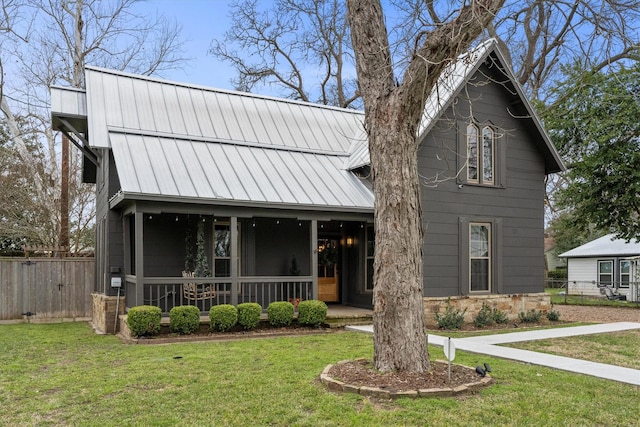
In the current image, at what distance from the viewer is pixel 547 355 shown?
787 centimetres

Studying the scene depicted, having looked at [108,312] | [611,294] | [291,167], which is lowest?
[611,294]

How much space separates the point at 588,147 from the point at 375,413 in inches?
666

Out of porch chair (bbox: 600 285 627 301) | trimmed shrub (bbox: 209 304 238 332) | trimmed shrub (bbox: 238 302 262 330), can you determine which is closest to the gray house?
trimmed shrub (bbox: 238 302 262 330)

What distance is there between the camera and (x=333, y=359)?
7352 mm

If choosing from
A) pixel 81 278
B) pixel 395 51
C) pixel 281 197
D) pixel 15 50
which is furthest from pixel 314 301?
pixel 15 50

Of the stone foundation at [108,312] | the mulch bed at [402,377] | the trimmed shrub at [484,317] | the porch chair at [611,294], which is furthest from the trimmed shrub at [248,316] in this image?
the porch chair at [611,294]

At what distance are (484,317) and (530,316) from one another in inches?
59.9

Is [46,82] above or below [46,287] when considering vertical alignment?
above

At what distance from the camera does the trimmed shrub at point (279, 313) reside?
10484 mm

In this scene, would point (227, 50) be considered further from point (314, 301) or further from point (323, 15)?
point (314, 301)

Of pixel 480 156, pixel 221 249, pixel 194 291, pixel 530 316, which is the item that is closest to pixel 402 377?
pixel 194 291

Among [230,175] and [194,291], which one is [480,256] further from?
[194,291]

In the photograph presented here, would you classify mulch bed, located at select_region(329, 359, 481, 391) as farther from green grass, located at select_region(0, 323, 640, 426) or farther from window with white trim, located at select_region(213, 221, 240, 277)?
window with white trim, located at select_region(213, 221, 240, 277)

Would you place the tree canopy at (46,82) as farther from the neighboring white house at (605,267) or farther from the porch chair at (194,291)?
the neighboring white house at (605,267)
